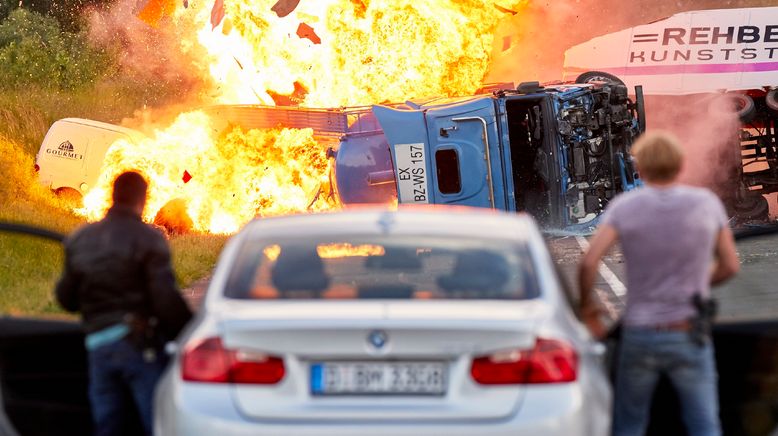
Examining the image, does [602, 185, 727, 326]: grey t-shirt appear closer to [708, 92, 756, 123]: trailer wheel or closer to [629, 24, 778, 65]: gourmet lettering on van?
[708, 92, 756, 123]: trailer wheel

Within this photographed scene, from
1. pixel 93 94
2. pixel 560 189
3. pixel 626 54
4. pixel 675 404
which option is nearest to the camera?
pixel 675 404

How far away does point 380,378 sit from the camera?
5668mm


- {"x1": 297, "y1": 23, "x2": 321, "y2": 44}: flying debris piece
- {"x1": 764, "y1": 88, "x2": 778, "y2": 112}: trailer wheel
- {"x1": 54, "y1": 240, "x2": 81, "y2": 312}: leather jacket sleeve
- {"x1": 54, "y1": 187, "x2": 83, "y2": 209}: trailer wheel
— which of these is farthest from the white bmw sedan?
{"x1": 764, "y1": 88, "x2": 778, "y2": 112}: trailer wheel

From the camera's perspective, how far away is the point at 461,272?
20.5ft

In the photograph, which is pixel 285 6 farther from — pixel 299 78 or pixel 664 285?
pixel 664 285

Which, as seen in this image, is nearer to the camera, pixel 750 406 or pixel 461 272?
pixel 461 272

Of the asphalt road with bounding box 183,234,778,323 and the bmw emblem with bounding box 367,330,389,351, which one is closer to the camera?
the bmw emblem with bounding box 367,330,389,351

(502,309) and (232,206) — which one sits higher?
(502,309)

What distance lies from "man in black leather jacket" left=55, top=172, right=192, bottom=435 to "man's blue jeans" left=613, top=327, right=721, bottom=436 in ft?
6.18

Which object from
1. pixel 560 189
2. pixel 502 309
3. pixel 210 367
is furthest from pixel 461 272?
pixel 560 189

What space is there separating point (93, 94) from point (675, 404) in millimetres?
39202

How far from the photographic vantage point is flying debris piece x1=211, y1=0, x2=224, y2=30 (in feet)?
105

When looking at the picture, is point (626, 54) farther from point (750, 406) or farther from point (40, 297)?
point (750, 406)

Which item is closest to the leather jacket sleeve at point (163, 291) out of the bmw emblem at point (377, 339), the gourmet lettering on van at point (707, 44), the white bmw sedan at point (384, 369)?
the white bmw sedan at point (384, 369)
